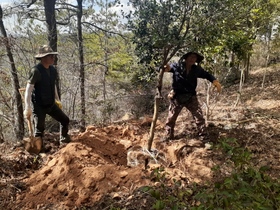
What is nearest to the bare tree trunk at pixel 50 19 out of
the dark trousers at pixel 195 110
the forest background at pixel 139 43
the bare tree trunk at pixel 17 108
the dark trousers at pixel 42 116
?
the forest background at pixel 139 43

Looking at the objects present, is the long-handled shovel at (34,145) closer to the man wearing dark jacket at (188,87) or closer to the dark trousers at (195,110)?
the man wearing dark jacket at (188,87)

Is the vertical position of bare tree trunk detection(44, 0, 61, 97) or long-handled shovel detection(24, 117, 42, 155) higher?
bare tree trunk detection(44, 0, 61, 97)

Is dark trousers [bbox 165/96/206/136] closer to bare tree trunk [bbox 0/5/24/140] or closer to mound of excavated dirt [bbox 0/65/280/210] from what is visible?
mound of excavated dirt [bbox 0/65/280/210]

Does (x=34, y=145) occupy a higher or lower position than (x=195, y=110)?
lower

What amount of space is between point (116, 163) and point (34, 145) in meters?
1.32

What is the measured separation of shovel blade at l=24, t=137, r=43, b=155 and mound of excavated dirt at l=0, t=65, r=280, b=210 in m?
0.10

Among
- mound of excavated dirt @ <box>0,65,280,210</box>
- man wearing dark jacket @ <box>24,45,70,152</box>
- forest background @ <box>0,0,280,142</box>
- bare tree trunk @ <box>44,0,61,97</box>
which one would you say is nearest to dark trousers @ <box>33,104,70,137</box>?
man wearing dark jacket @ <box>24,45,70,152</box>

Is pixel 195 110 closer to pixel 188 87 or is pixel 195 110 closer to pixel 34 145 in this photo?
pixel 188 87

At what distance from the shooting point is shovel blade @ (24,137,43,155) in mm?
4059

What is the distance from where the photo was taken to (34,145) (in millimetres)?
4059

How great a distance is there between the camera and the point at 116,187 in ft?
10.3

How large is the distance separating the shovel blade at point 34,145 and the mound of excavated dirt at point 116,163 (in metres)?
0.10

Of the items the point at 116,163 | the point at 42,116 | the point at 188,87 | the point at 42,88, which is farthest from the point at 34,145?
the point at 188,87

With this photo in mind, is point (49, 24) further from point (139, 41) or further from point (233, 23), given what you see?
point (233, 23)
